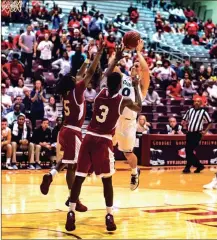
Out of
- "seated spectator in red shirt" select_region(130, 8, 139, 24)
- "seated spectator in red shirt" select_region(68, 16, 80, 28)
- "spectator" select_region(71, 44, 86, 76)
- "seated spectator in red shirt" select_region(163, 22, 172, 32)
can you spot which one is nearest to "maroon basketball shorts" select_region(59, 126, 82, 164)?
"spectator" select_region(71, 44, 86, 76)

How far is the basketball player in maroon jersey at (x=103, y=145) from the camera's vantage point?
638cm

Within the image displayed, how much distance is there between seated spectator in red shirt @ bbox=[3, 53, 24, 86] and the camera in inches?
617

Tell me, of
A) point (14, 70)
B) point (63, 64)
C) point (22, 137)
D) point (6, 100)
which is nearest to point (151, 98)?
point (63, 64)

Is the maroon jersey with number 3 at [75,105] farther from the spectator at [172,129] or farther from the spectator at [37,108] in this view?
the spectator at [172,129]

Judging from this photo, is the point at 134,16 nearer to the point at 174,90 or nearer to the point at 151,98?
the point at 174,90

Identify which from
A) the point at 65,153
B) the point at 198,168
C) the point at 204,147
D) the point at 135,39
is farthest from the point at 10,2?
the point at 204,147

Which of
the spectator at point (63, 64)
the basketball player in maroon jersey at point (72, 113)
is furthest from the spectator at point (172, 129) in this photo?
the basketball player in maroon jersey at point (72, 113)

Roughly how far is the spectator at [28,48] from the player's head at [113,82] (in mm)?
10508

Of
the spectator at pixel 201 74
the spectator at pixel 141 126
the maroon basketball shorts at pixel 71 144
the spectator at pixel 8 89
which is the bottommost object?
the spectator at pixel 141 126

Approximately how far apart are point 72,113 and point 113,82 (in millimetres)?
777

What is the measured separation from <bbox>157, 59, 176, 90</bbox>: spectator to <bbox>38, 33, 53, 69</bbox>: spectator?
3851mm

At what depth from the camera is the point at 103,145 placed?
641 cm

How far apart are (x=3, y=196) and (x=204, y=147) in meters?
7.76

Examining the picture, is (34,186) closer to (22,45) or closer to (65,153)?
(65,153)
